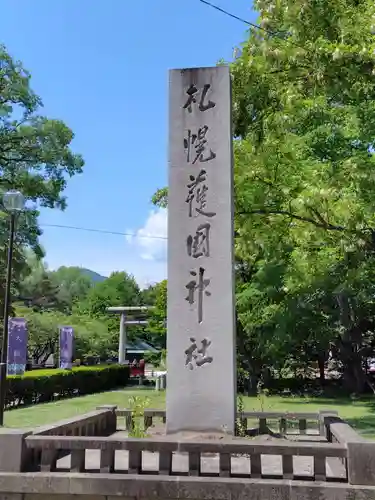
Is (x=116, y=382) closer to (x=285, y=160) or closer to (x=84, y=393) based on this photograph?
(x=84, y=393)

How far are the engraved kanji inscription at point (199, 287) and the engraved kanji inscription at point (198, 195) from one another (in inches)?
34.5

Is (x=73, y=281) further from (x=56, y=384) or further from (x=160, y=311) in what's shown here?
(x=56, y=384)

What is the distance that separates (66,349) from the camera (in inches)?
984

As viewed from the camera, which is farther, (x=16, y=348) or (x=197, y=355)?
(x=16, y=348)

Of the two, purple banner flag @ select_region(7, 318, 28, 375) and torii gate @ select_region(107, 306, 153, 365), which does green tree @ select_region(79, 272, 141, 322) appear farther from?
purple banner flag @ select_region(7, 318, 28, 375)

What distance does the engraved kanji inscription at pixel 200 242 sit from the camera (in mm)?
7891

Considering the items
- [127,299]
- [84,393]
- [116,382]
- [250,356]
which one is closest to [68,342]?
[84,393]

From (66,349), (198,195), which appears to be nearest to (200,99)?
(198,195)

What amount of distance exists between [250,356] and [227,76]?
17526 millimetres

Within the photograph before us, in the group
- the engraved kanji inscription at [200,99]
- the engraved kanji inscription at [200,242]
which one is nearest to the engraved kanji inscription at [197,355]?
the engraved kanji inscription at [200,242]

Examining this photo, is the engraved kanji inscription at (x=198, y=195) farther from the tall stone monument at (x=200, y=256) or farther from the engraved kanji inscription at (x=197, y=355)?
the engraved kanji inscription at (x=197, y=355)

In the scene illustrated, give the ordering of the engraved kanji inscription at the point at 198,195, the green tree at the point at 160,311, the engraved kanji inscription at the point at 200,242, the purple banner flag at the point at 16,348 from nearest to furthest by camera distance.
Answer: the engraved kanji inscription at the point at 200,242, the engraved kanji inscription at the point at 198,195, the purple banner flag at the point at 16,348, the green tree at the point at 160,311

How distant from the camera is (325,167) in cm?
1178

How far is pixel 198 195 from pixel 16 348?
43.7ft
